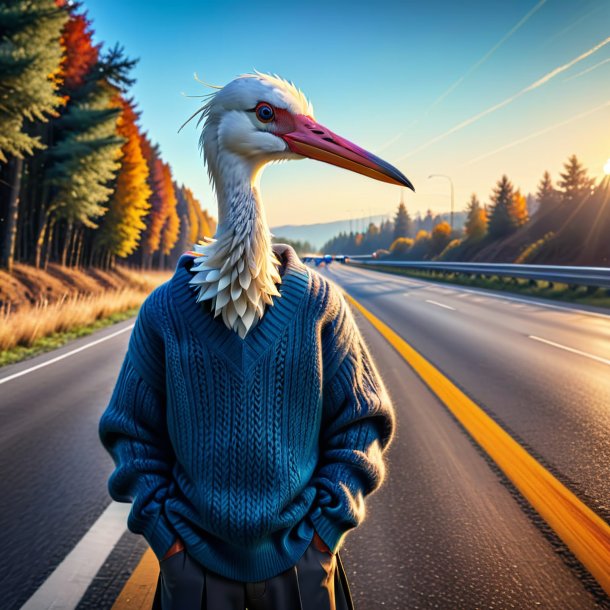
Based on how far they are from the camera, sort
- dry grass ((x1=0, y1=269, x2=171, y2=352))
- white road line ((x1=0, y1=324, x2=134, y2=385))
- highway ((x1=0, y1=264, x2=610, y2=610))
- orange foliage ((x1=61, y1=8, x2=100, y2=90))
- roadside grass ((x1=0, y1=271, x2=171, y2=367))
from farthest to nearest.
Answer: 1. orange foliage ((x1=61, y1=8, x2=100, y2=90))
2. dry grass ((x1=0, y1=269, x2=171, y2=352))
3. roadside grass ((x1=0, y1=271, x2=171, y2=367))
4. white road line ((x1=0, y1=324, x2=134, y2=385))
5. highway ((x1=0, y1=264, x2=610, y2=610))

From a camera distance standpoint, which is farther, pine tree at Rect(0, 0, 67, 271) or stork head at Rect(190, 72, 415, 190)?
pine tree at Rect(0, 0, 67, 271)

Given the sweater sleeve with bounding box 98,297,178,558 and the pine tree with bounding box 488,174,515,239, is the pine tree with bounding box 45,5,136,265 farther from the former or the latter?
Answer: the pine tree with bounding box 488,174,515,239

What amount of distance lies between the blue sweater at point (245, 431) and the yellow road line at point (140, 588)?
1.18m

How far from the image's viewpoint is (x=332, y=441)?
134cm

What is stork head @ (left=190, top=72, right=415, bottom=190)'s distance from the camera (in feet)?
4.15

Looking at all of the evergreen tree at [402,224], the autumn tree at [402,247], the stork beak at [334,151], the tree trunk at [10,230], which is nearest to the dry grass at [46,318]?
the tree trunk at [10,230]

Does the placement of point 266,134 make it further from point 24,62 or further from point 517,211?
point 517,211

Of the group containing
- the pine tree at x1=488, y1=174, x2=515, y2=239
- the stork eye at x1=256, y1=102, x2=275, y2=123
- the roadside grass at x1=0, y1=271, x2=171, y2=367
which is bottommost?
the roadside grass at x1=0, y1=271, x2=171, y2=367

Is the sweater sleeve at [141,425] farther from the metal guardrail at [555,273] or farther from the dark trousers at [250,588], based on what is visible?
the metal guardrail at [555,273]

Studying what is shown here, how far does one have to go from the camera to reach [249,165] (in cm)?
132

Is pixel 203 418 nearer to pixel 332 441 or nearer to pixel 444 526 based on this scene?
pixel 332 441

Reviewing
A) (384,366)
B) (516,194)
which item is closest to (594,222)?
(516,194)

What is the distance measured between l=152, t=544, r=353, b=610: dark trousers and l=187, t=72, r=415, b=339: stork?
23.9 inches

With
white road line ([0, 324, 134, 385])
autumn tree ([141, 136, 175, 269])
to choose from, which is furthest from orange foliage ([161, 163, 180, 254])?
white road line ([0, 324, 134, 385])
